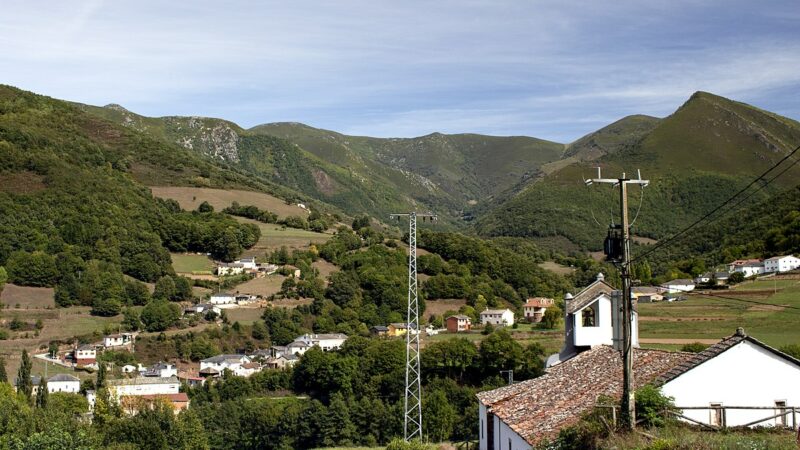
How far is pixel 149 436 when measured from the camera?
54.4 m

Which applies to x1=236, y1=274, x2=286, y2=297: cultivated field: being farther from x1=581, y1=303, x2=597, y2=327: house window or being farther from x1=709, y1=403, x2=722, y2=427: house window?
x1=709, y1=403, x2=722, y2=427: house window

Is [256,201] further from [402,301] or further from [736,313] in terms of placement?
[736,313]

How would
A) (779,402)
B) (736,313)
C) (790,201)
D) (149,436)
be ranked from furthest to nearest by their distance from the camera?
(790,201), (736,313), (149,436), (779,402)

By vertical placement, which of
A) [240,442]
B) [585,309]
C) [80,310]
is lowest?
[240,442]

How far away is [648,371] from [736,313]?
49.0m

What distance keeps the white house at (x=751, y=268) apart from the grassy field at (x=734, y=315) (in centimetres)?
1320

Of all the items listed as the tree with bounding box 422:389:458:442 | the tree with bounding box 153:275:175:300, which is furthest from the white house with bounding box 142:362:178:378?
the tree with bounding box 422:389:458:442

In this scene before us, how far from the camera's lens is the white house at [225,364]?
90.9 m

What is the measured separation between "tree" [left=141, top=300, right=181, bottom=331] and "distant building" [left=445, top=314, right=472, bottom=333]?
30508 mm

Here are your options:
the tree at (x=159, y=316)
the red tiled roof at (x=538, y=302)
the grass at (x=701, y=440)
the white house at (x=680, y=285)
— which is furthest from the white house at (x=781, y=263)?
the grass at (x=701, y=440)

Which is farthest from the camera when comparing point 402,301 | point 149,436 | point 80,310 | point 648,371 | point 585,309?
point 402,301

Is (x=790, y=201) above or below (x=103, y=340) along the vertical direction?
above

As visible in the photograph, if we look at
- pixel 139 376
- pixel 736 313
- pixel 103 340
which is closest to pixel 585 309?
pixel 736 313

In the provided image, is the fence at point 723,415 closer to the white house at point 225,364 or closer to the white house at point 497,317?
the white house at point 225,364
